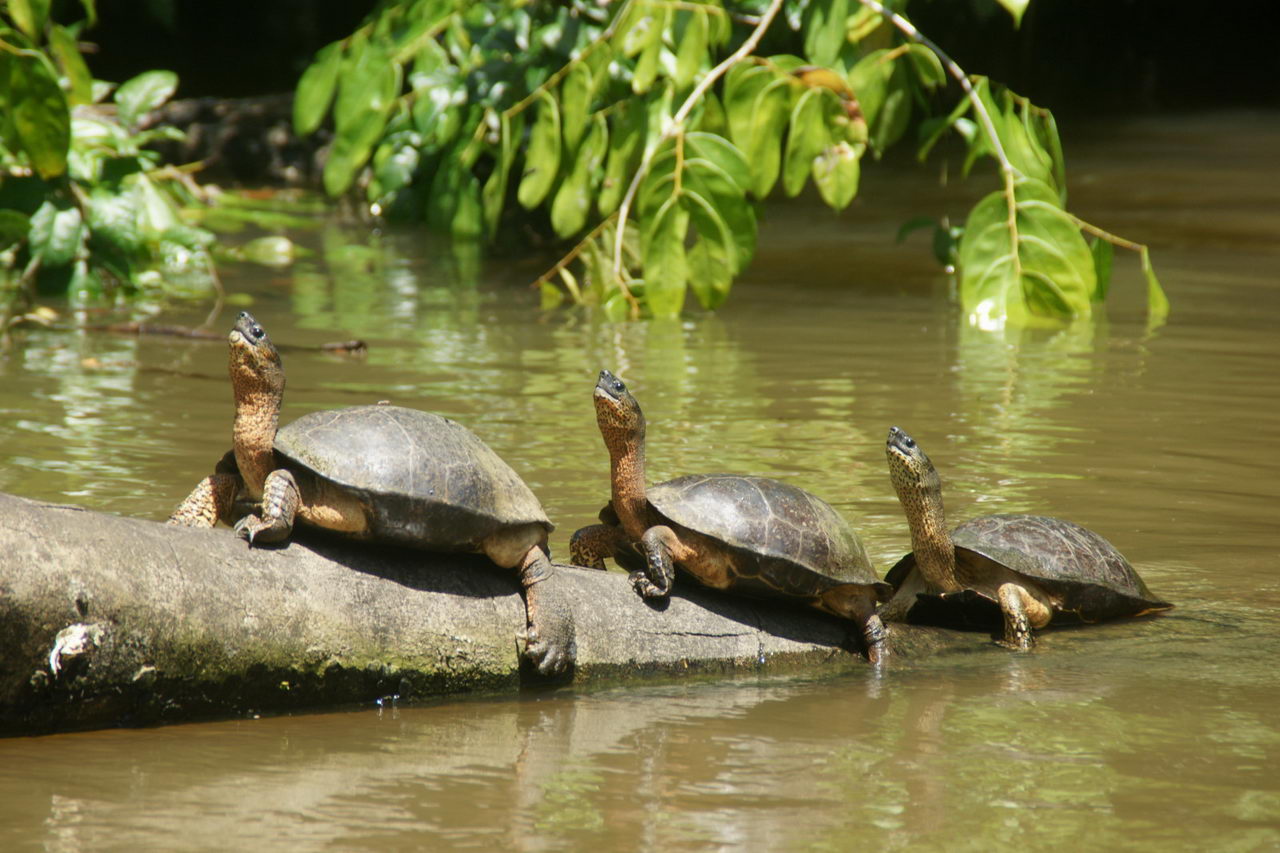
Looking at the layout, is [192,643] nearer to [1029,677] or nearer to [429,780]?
[429,780]

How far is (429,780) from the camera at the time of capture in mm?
3289

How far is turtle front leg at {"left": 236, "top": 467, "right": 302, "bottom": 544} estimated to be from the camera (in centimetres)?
368

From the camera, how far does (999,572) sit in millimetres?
4434

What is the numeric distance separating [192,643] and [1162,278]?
8.37 meters

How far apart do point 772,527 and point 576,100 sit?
5.01 m

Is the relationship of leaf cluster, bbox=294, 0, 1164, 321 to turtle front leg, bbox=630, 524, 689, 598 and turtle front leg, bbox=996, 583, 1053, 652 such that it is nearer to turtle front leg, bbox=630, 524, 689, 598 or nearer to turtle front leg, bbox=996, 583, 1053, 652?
turtle front leg, bbox=996, 583, 1053, 652

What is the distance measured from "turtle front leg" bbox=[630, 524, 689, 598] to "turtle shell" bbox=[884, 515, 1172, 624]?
840mm

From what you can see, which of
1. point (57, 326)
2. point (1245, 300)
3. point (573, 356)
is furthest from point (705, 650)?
point (1245, 300)

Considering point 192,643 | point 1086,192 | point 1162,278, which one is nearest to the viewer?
point 192,643

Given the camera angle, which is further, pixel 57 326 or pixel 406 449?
pixel 57 326

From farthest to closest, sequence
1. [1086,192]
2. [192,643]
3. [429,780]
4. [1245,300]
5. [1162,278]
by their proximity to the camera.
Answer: [1086,192] → [1162,278] → [1245,300] → [192,643] → [429,780]

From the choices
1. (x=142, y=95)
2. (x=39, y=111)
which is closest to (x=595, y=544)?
(x=39, y=111)

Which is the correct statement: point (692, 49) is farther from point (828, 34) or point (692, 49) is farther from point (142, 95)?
point (142, 95)

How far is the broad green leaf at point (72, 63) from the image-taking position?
8.71 metres
